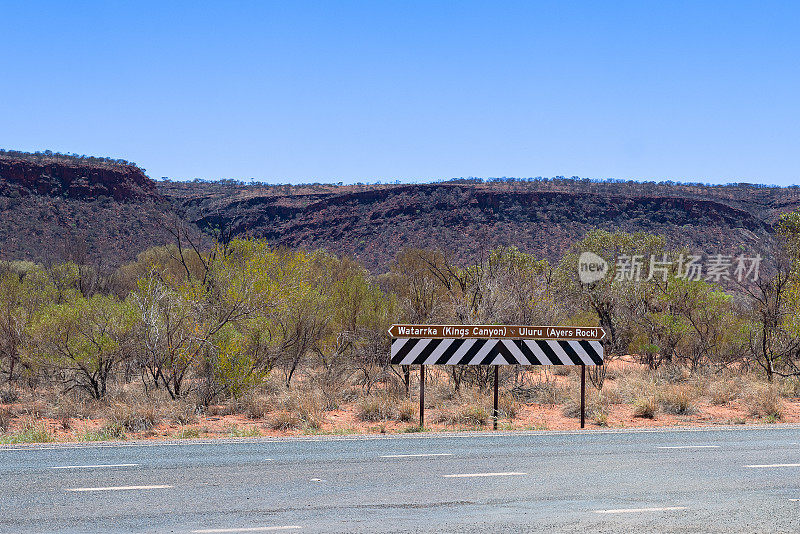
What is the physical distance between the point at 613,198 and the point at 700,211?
10.3 metres

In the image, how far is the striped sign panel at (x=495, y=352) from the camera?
12953 mm

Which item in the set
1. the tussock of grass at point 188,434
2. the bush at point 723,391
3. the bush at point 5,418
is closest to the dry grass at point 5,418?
the bush at point 5,418

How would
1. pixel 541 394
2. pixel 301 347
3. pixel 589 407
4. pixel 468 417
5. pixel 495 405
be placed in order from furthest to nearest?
1. pixel 301 347
2. pixel 541 394
3. pixel 589 407
4. pixel 495 405
5. pixel 468 417

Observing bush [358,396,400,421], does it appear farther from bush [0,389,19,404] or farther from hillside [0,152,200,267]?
hillside [0,152,200,267]

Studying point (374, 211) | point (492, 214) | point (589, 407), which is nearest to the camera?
point (589, 407)

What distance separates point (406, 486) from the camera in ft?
25.7

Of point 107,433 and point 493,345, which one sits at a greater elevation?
point 493,345

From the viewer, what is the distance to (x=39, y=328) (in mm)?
17781

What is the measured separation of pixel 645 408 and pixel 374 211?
78659 millimetres

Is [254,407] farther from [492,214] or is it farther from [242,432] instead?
[492,214]

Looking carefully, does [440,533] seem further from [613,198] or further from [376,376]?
[613,198]

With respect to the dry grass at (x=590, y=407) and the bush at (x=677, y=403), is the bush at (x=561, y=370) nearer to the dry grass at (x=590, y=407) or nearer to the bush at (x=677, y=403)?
the dry grass at (x=590, y=407)

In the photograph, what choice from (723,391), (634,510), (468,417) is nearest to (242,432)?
(468,417)

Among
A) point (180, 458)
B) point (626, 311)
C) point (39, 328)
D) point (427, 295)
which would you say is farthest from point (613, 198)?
point (180, 458)
